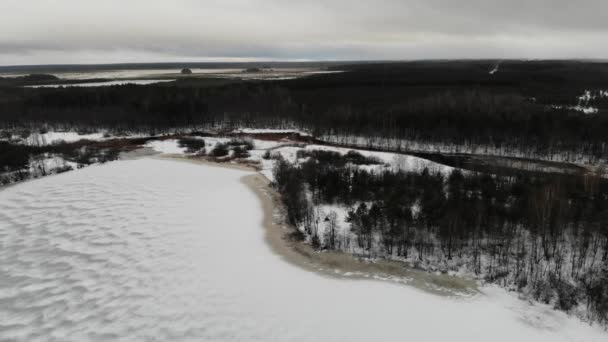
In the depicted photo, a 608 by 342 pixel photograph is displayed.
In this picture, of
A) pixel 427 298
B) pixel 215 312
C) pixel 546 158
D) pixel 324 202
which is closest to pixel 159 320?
pixel 215 312

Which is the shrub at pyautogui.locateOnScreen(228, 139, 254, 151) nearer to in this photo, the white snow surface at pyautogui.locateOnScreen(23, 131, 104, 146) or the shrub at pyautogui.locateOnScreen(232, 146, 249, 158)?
the shrub at pyautogui.locateOnScreen(232, 146, 249, 158)

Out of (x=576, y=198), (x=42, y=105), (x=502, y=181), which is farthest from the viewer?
(x=42, y=105)

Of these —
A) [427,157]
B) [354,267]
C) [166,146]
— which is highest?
[166,146]

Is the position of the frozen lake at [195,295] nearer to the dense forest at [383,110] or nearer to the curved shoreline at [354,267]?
the curved shoreline at [354,267]

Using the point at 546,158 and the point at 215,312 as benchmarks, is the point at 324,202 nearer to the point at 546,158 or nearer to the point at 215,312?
the point at 215,312

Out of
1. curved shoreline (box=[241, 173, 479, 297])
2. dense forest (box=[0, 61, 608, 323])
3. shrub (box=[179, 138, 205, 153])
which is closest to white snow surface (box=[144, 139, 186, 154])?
shrub (box=[179, 138, 205, 153])

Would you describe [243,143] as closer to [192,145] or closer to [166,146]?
[192,145]

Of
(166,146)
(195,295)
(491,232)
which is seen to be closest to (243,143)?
(166,146)
